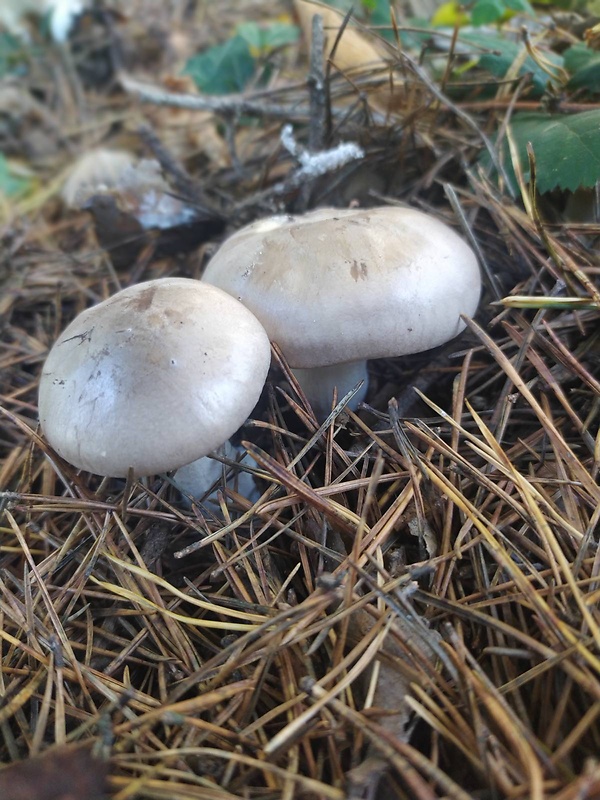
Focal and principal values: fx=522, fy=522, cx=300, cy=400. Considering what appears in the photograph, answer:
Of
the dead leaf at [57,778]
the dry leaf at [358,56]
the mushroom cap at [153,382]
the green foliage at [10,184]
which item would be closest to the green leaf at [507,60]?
the dry leaf at [358,56]

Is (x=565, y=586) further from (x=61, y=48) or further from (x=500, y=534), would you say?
(x=61, y=48)

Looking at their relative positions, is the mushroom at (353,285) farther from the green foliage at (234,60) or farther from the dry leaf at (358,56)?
the green foliage at (234,60)

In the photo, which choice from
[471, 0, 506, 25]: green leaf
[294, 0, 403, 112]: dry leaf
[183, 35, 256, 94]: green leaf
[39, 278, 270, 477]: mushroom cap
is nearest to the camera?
[39, 278, 270, 477]: mushroom cap

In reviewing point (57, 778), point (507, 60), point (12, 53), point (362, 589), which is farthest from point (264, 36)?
point (57, 778)

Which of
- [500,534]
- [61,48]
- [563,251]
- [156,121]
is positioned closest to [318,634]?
[500,534]

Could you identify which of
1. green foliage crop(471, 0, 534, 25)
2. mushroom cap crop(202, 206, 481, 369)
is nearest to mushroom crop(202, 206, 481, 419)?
mushroom cap crop(202, 206, 481, 369)

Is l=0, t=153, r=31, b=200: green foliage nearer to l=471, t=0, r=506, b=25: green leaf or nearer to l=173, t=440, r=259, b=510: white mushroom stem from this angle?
l=173, t=440, r=259, b=510: white mushroom stem

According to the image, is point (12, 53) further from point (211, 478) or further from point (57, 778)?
point (57, 778)
